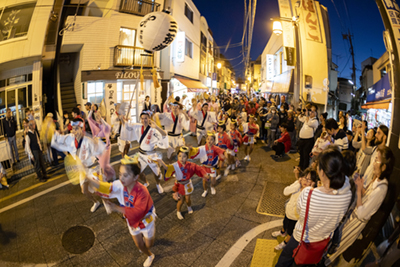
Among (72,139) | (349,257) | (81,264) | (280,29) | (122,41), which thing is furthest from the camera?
(280,29)

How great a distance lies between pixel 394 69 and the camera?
2.08 meters

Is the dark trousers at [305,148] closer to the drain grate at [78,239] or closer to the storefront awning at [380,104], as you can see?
the storefront awning at [380,104]

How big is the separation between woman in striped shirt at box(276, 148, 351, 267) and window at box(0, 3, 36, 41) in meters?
5.24

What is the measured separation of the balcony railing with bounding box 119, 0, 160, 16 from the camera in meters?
6.09

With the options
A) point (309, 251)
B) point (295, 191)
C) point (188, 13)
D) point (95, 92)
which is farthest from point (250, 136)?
point (188, 13)

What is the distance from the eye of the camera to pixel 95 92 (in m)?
6.07

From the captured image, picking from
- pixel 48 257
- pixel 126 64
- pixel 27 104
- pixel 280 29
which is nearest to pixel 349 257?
pixel 48 257

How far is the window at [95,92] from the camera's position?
5.82 m

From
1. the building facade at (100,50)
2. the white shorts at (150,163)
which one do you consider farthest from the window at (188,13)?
the white shorts at (150,163)

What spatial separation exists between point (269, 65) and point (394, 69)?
1988 centimetres

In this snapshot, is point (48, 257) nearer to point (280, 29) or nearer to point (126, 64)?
point (126, 64)

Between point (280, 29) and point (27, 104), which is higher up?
point (280, 29)

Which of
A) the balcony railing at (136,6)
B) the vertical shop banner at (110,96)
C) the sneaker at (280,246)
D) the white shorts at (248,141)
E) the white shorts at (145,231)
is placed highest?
the balcony railing at (136,6)

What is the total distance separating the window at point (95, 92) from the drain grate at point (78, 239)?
3.88 metres
